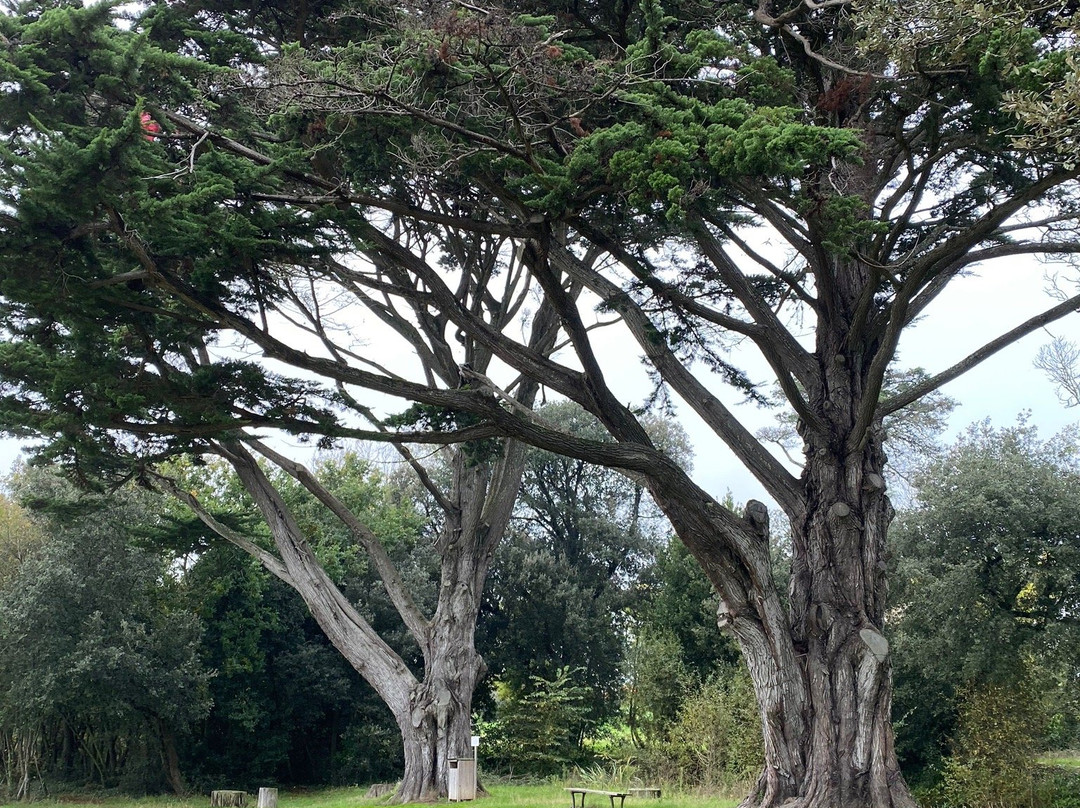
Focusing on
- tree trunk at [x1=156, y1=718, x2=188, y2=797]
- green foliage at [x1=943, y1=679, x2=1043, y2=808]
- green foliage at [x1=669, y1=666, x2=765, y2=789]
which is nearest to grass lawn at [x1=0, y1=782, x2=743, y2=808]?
tree trunk at [x1=156, y1=718, x2=188, y2=797]

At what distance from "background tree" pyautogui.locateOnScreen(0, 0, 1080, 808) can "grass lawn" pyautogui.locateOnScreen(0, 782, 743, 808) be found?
3.54m

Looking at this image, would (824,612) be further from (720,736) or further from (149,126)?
(720,736)

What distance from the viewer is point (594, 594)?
24469 millimetres

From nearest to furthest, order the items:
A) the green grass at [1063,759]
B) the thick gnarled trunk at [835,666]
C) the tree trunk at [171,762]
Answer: the thick gnarled trunk at [835,666] < the green grass at [1063,759] < the tree trunk at [171,762]

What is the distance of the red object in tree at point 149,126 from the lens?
625cm

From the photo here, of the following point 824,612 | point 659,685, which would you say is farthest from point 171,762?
point 824,612

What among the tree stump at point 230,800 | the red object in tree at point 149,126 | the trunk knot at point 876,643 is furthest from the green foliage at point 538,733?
the red object in tree at point 149,126

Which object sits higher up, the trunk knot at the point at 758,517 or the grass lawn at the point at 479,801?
the trunk knot at the point at 758,517

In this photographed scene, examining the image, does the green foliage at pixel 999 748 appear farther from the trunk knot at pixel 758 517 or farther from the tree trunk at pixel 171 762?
the tree trunk at pixel 171 762

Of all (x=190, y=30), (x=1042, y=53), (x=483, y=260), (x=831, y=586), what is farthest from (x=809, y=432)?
(x=190, y=30)

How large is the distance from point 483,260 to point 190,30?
4.88 meters

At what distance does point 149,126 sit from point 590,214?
10.6ft

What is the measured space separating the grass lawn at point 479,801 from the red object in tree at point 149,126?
8.34 m

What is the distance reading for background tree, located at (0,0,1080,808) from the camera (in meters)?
6.24
